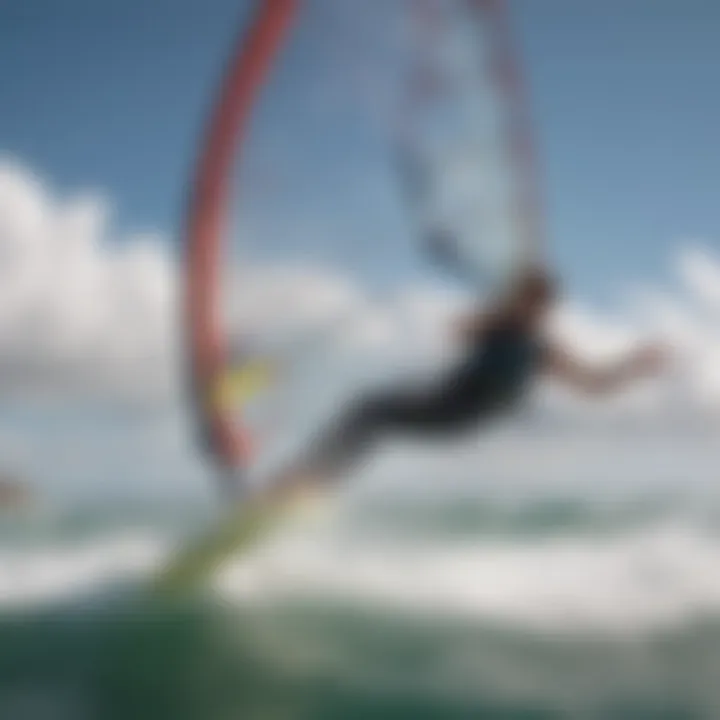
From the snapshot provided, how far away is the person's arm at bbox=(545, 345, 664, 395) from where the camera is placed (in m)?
2.19

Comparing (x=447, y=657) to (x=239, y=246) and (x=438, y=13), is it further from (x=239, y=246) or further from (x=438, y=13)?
(x=438, y=13)

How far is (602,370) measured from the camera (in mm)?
2199

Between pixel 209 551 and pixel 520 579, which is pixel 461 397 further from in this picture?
pixel 209 551

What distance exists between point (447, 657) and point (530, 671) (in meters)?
0.14

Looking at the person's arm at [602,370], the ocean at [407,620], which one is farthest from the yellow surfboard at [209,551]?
the person's arm at [602,370]

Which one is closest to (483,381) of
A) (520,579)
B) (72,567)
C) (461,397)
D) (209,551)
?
(461,397)

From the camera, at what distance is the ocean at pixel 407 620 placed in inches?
84.4

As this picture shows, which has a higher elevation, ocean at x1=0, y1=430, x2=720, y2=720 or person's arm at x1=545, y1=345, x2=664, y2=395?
person's arm at x1=545, y1=345, x2=664, y2=395

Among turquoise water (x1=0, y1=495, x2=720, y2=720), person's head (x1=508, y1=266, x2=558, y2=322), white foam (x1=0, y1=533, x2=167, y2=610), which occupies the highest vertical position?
person's head (x1=508, y1=266, x2=558, y2=322)

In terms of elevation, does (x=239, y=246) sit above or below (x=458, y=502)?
above

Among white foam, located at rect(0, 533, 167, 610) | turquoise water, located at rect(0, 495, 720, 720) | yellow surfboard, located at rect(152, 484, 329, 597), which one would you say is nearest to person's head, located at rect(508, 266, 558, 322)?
turquoise water, located at rect(0, 495, 720, 720)

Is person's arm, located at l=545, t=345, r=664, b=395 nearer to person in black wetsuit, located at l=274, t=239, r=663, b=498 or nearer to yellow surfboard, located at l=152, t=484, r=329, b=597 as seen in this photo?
person in black wetsuit, located at l=274, t=239, r=663, b=498

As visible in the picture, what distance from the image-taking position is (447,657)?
2.15 m

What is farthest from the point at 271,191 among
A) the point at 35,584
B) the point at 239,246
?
the point at 35,584
